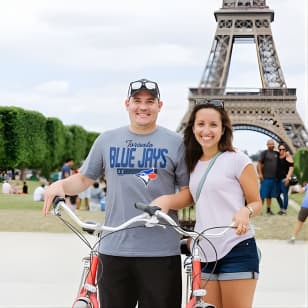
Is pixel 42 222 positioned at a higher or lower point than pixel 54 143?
lower

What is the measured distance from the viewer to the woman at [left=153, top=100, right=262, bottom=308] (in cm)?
287

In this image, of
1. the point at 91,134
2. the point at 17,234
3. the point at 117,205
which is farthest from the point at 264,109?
the point at 117,205

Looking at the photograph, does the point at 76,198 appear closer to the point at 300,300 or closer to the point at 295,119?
the point at 300,300

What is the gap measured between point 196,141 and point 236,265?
0.54m

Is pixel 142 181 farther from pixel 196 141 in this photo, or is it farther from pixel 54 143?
pixel 54 143

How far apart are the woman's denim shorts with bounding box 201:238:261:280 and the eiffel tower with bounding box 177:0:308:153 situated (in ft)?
106

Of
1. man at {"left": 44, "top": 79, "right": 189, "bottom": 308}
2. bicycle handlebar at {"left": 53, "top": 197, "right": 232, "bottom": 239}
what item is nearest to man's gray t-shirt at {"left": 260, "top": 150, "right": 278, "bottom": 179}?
man at {"left": 44, "top": 79, "right": 189, "bottom": 308}

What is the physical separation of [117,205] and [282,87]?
34781 mm

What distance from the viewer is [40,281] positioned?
6.57 metres

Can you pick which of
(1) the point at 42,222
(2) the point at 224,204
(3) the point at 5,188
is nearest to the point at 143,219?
(2) the point at 224,204

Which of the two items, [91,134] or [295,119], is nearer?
[295,119]

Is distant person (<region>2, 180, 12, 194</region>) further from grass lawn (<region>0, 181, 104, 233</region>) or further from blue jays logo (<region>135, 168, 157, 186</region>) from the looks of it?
blue jays logo (<region>135, 168, 157, 186</region>)

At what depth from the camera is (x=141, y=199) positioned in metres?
3.02

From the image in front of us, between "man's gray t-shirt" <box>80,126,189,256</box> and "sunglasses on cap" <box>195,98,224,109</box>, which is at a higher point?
"sunglasses on cap" <box>195,98,224,109</box>
